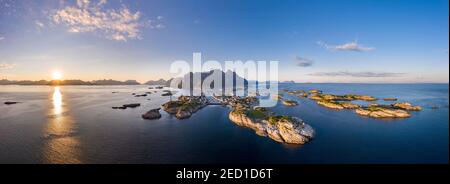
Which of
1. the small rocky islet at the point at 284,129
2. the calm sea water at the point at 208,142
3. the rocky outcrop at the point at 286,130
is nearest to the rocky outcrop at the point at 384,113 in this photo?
the calm sea water at the point at 208,142

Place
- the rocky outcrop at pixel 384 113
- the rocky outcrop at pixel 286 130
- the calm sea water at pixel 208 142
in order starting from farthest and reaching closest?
1. the rocky outcrop at pixel 384 113
2. the rocky outcrop at pixel 286 130
3. the calm sea water at pixel 208 142

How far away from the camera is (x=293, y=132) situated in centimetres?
4409

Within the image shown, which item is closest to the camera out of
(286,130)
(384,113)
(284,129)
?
(286,130)

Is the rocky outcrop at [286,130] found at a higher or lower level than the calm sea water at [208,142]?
higher

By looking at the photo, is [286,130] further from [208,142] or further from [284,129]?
[208,142]

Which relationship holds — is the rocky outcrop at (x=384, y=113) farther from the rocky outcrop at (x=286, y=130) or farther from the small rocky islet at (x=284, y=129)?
the rocky outcrop at (x=286, y=130)

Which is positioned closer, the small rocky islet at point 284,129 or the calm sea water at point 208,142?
the calm sea water at point 208,142

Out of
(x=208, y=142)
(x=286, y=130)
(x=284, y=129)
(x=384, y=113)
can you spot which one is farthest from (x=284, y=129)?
(x=384, y=113)

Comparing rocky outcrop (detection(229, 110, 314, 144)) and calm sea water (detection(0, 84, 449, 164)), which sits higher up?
rocky outcrop (detection(229, 110, 314, 144))

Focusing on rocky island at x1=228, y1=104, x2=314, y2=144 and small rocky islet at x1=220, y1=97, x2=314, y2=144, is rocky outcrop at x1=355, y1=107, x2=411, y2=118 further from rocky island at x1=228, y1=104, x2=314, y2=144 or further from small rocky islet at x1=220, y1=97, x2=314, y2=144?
rocky island at x1=228, y1=104, x2=314, y2=144

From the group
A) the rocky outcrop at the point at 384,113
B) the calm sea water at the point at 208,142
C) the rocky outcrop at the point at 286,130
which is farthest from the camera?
the rocky outcrop at the point at 384,113

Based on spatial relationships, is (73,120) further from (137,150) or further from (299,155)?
(299,155)

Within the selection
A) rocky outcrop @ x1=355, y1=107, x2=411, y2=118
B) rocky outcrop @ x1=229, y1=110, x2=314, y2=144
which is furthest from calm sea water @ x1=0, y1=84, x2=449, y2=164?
rocky outcrop @ x1=355, y1=107, x2=411, y2=118
